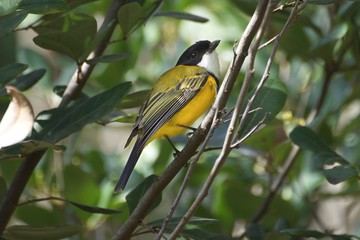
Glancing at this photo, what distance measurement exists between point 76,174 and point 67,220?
0.66ft

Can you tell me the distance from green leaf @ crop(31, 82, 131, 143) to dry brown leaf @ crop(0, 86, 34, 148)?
1.64ft

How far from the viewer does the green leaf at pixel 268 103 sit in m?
2.61

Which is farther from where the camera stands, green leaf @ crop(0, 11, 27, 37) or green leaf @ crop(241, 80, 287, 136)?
green leaf @ crop(241, 80, 287, 136)

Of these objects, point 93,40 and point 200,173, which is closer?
point 93,40

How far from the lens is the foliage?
104 inches

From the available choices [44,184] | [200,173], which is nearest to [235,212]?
[200,173]

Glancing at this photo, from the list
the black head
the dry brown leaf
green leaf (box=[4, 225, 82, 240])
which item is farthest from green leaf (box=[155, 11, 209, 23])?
the dry brown leaf

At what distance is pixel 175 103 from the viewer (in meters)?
3.44

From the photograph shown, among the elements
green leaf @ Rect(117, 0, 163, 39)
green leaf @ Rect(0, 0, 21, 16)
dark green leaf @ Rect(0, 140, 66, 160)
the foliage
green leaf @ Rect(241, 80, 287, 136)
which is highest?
green leaf @ Rect(0, 0, 21, 16)

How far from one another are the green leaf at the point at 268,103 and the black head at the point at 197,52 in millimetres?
1122

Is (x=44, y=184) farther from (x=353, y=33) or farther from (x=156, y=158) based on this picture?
(x=353, y=33)

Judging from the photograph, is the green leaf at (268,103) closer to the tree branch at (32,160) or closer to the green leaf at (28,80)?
the tree branch at (32,160)

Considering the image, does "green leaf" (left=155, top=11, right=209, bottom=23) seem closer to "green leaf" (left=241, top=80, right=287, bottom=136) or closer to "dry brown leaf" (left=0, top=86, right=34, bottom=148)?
"green leaf" (left=241, top=80, right=287, bottom=136)

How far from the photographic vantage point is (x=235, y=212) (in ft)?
11.8
